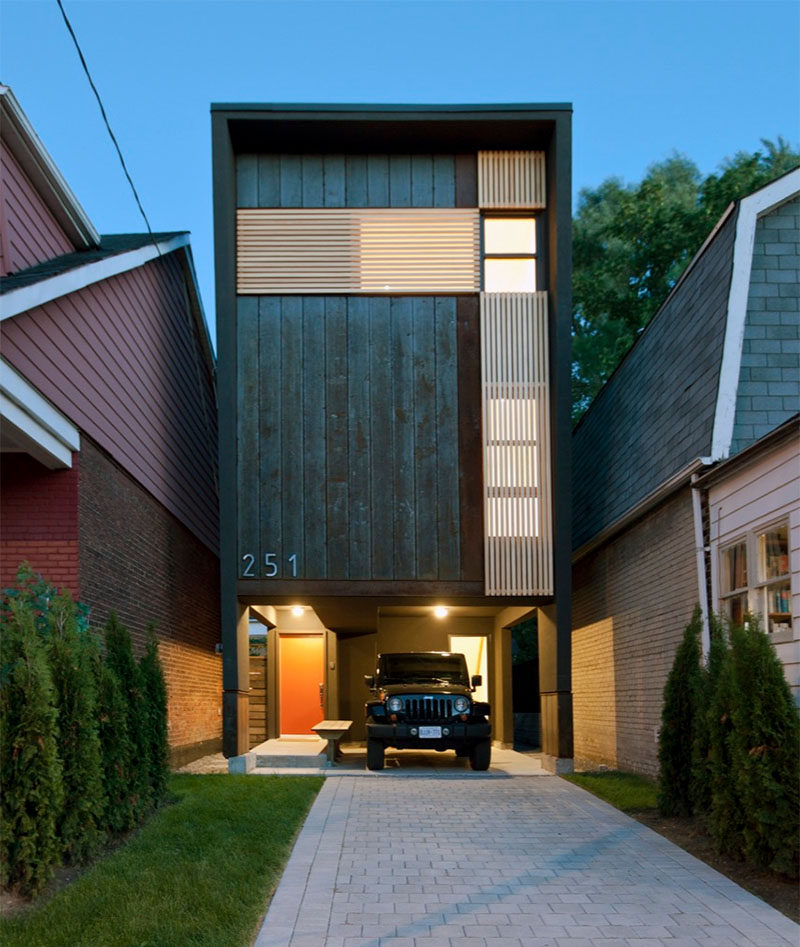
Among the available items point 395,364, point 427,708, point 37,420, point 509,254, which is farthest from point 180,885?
point 509,254

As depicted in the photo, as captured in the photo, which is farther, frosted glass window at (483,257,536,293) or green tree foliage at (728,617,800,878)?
frosted glass window at (483,257,536,293)

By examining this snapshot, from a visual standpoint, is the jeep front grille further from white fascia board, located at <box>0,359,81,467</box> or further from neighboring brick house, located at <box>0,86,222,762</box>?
white fascia board, located at <box>0,359,81,467</box>

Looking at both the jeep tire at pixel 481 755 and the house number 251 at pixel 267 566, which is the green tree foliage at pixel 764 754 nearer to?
the jeep tire at pixel 481 755

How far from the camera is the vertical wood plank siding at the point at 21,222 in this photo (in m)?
11.8

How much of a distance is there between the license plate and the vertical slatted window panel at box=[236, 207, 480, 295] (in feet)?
20.5

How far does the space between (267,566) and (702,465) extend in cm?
647

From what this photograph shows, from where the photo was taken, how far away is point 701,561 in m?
11.5

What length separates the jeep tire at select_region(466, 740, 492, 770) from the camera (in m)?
15.1

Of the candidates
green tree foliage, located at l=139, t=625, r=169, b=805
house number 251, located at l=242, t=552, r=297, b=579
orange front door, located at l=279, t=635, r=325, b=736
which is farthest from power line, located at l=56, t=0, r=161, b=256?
orange front door, located at l=279, t=635, r=325, b=736

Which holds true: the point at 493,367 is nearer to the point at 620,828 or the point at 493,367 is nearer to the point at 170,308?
the point at 170,308

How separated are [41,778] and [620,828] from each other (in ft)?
17.5

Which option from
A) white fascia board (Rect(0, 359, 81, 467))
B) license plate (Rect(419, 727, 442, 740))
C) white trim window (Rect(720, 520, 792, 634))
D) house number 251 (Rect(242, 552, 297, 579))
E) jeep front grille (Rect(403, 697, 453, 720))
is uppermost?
white fascia board (Rect(0, 359, 81, 467))

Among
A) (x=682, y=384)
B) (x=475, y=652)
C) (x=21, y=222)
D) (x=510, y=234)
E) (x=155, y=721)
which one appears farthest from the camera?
(x=475, y=652)

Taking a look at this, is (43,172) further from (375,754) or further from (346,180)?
(375,754)
